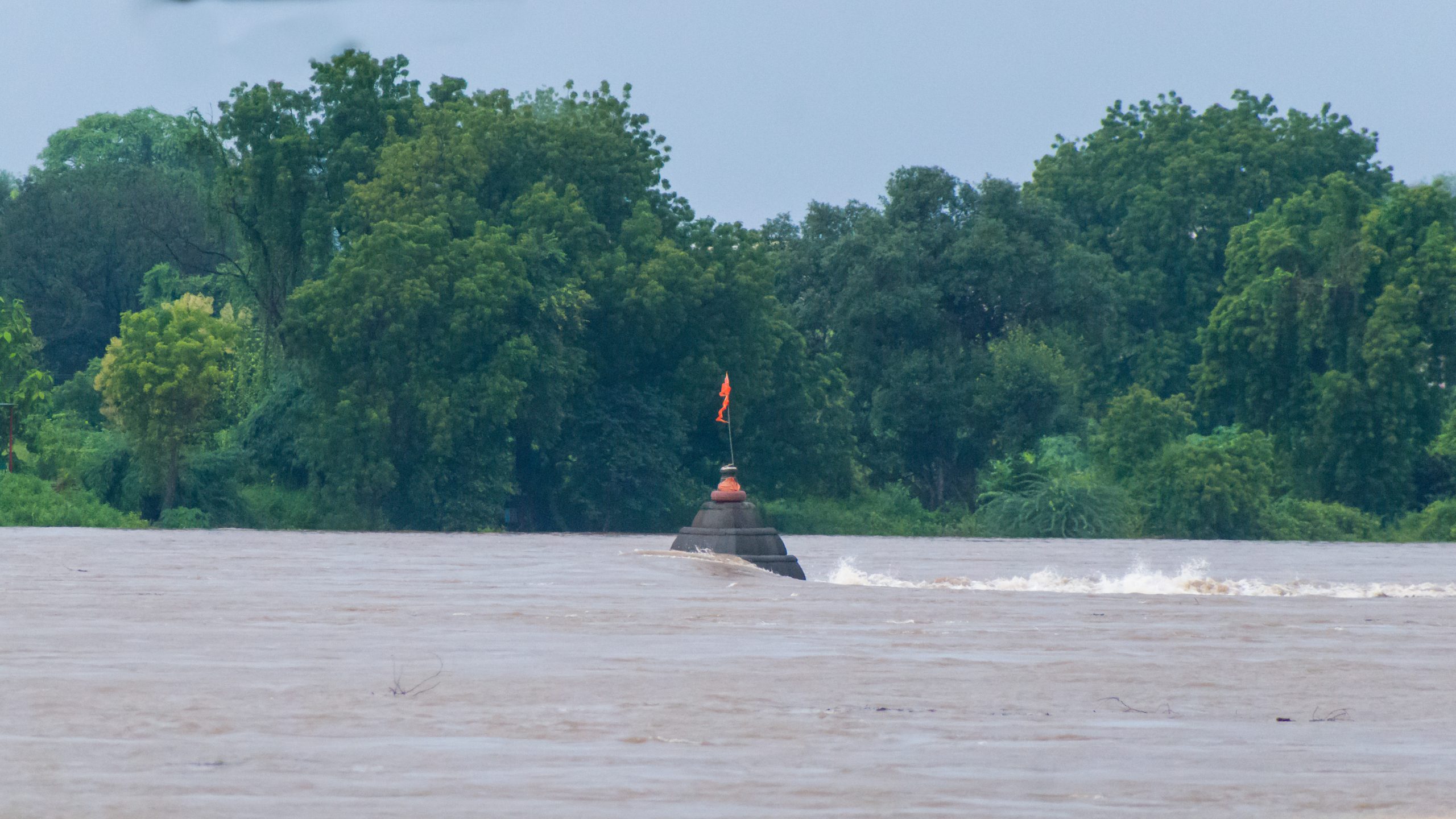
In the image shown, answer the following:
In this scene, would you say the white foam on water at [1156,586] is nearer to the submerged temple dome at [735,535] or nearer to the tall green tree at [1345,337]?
the submerged temple dome at [735,535]

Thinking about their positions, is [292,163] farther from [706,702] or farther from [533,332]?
[706,702]

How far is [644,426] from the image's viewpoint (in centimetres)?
6219

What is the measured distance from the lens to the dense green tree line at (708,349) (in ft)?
194

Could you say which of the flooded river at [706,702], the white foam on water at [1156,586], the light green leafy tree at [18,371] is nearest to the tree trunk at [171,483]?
the light green leafy tree at [18,371]

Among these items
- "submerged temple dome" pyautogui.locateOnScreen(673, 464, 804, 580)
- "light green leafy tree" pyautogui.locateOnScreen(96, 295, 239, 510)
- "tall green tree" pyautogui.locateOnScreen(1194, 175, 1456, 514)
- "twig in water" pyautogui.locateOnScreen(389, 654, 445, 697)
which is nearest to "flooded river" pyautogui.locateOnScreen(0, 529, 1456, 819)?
"twig in water" pyautogui.locateOnScreen(389, 654, 445, 697)

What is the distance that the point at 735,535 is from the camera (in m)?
28.9

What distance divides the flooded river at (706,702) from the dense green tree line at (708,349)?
33.1 m

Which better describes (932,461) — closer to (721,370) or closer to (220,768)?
(721,370)

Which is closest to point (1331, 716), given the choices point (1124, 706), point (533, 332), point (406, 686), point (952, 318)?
point (1124, 706)

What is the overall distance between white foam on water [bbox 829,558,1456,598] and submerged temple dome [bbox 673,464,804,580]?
100 centimetres

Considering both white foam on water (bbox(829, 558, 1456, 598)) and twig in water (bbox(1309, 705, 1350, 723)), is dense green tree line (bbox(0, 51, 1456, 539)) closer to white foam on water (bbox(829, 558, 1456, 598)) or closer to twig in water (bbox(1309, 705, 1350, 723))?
white foam on water (bbox(829, 558, 1456, 598))

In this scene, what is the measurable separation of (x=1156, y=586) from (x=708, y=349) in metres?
34.4

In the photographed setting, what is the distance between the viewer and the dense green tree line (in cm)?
5906

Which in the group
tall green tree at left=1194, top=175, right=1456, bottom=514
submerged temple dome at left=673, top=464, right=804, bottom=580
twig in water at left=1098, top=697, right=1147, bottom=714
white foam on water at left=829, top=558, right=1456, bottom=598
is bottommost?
twig in water at left=1098, top=697, right=1147, bottom=714
